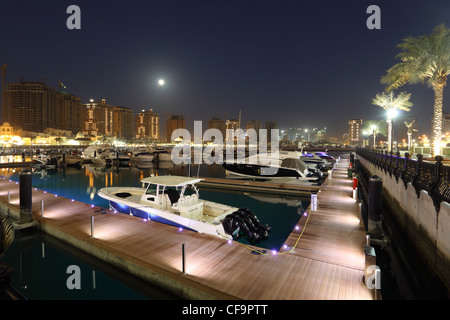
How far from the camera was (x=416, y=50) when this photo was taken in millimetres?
22297

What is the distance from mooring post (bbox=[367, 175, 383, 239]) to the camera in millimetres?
10703

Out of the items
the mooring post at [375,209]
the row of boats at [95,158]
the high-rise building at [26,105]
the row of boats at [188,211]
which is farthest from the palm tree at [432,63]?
the high-rise building at [26,105]

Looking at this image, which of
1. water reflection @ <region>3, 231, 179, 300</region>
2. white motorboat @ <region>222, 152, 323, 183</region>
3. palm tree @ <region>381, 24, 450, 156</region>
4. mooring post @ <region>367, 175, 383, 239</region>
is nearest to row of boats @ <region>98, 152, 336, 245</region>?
water reflection @ <region>3, 231, 179, 300</region>

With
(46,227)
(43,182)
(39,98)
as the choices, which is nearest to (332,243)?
(46,227)

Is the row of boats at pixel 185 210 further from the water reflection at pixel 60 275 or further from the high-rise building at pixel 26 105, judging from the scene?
the high-rise building at pixel 26 105

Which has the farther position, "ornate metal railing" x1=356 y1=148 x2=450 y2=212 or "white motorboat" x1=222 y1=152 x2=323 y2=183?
"white motorboat" x1=222 y1=152 x2=323 y2=183

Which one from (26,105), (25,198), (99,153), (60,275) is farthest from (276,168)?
(26,105)

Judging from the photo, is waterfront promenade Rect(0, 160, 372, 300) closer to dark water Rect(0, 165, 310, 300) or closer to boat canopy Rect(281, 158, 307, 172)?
dark water Rect(0, 165, 310, 300)

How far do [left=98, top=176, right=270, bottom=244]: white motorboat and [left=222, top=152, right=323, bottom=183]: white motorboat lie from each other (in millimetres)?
15839

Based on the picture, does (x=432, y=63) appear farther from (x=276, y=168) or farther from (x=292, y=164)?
(x=276, y=168)

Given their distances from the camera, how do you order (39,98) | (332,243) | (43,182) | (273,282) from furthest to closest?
1. (39,98)
2. (43,182)
3. (332,243)
4. (273,282)

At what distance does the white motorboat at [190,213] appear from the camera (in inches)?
410
